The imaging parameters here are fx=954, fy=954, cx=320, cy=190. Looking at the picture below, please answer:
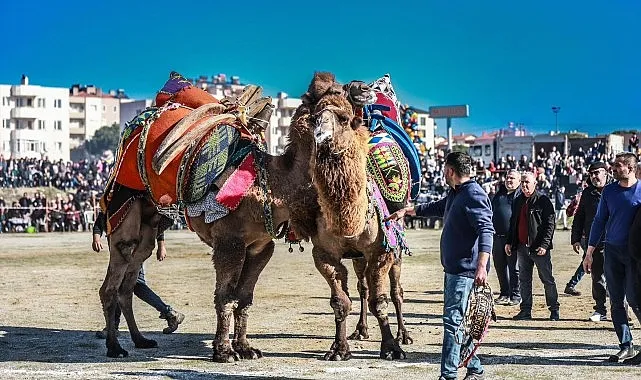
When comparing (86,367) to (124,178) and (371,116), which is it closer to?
(124,178)

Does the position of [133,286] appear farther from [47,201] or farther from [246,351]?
[47,201]

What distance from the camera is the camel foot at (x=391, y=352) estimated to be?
10.1m

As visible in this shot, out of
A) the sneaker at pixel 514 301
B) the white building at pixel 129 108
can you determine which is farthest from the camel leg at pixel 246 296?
the white building at pixel 129 108

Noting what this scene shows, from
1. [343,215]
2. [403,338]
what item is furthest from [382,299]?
[343,215]

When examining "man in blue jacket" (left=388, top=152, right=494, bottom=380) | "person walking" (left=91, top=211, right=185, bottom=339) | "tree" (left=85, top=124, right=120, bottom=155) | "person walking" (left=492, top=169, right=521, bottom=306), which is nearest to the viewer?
"man in blue jacket" (left=388, top=152, right=494, bottom=380)

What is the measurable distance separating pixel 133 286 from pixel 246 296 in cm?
181

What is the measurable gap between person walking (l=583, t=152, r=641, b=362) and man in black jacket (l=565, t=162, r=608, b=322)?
197 centimetres

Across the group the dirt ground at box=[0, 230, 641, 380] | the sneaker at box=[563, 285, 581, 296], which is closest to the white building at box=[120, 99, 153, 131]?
the dirt ground at box=[0, 230, 641, 380]

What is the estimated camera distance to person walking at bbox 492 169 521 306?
14.9 m

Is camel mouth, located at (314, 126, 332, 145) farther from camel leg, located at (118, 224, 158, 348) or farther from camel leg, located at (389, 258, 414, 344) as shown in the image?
camel leg, located at (118, 224, 158, 348)

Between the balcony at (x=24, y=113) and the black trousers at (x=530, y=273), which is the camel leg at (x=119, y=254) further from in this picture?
the balcony at (x=24, y=113)

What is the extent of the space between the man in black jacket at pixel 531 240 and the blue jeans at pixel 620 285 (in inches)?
122

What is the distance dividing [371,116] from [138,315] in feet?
15.3

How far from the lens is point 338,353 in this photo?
9.97 metres
